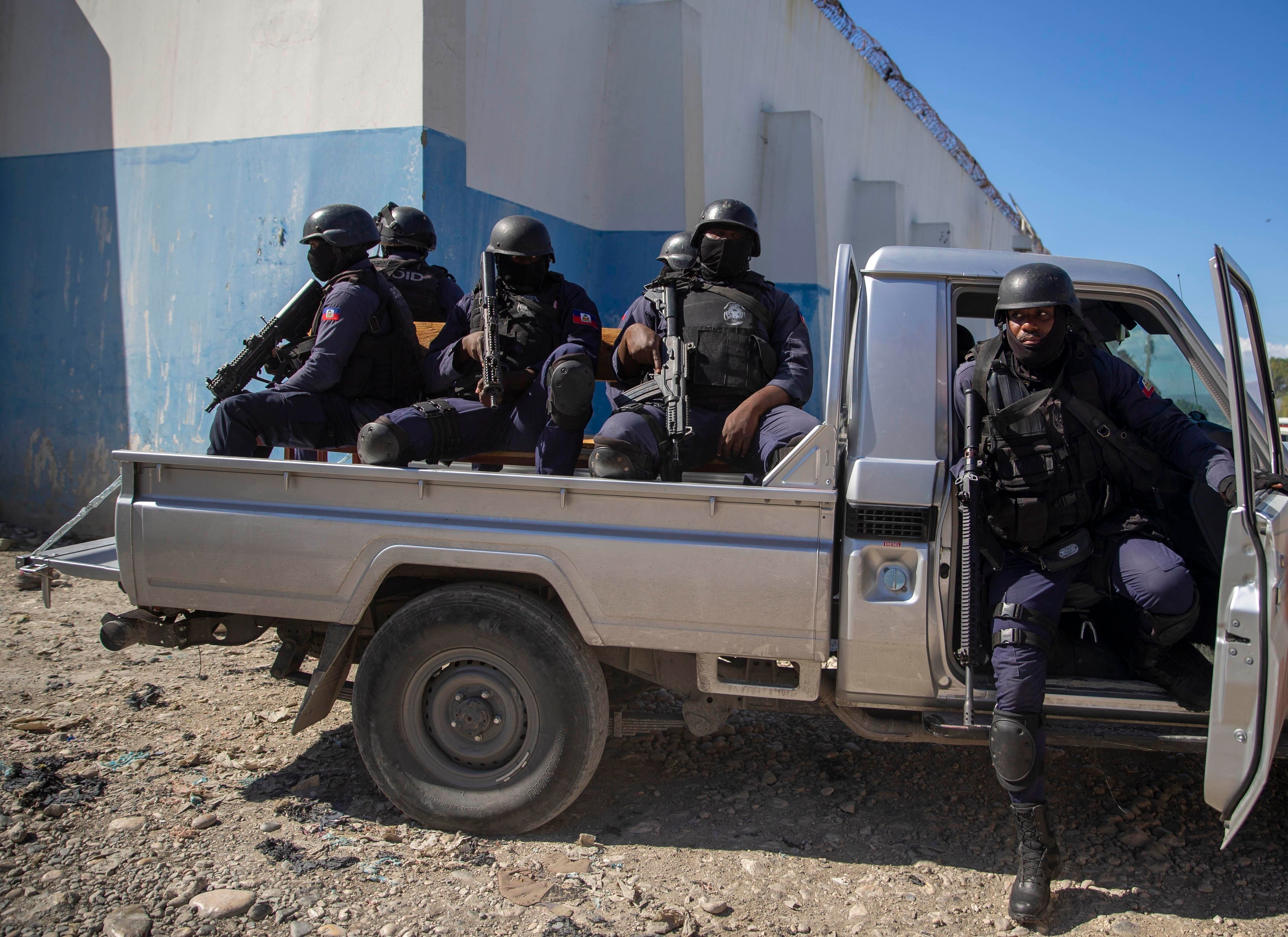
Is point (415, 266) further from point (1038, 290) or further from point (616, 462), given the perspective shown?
point (1038, 290)

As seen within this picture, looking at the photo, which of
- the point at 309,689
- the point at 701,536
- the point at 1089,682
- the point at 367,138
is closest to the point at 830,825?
the point at 1089,682

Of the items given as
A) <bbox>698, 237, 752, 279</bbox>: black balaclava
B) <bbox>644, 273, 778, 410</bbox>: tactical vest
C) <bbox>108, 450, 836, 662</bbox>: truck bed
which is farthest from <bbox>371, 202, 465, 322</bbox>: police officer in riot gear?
<bbox>108, 450, 836, 662</bbox>: truck bed

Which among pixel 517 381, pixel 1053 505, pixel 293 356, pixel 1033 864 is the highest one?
pixel 293 356

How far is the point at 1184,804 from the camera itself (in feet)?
10.9

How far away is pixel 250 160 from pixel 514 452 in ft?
13.8

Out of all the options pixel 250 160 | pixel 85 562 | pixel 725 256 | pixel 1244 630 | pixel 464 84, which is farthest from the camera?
pixel 250 160

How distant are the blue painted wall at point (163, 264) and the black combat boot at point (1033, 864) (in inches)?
189

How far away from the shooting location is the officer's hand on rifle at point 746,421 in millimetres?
3334

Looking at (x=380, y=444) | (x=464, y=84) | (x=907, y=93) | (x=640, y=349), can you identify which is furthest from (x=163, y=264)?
(x=907, y=93)

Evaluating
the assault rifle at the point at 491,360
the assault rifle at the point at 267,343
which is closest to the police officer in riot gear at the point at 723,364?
the assault rifle at the point at 491,360

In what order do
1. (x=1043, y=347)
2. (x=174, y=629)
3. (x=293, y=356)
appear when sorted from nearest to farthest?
(x=1043, y=347) → (x=174, y=629) → (x=293, y=356)

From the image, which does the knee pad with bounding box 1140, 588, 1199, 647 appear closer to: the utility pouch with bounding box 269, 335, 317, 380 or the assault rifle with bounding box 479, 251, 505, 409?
the assault rifle with bounding box 479, 251, 505, 409

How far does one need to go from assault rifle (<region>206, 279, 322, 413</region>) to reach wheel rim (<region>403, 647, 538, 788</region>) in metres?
1.80

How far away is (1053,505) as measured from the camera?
8.97ft
